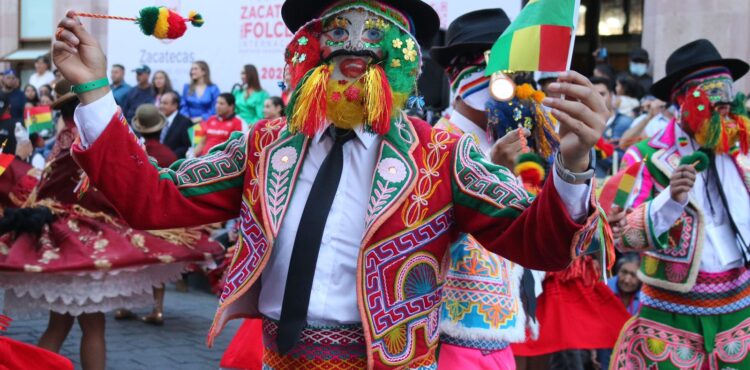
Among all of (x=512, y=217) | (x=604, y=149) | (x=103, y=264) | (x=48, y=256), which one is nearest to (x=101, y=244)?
(x=103, y=264)

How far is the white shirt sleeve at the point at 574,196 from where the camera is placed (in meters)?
2.71

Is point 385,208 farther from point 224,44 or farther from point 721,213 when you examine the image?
point 224,44

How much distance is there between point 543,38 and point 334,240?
0.89 metres

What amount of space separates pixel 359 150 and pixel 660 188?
2741 millimetres

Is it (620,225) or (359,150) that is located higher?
(359,150)

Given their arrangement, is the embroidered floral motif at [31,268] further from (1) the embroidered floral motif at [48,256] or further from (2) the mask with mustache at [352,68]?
(2) the mask with mustache at [352,68]

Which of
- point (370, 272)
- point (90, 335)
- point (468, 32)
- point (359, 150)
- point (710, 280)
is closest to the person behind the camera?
point (370, 272)

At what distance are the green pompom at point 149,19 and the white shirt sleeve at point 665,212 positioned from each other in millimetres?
3064

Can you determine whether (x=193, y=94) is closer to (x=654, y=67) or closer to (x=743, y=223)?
(x=654, y=67)

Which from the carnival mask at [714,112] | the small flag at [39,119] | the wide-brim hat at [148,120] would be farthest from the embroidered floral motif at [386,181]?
the small flag at [39,119]

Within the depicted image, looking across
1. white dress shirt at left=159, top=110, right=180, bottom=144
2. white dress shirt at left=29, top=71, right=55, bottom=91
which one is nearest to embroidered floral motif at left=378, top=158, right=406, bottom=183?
white dress shirt at left=159, top=110, right=180, bottom=144

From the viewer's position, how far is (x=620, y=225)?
208 inches

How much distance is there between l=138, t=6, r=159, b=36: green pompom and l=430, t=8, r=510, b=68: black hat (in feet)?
6.74

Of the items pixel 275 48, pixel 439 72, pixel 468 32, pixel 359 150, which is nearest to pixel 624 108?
pixel 439 72
